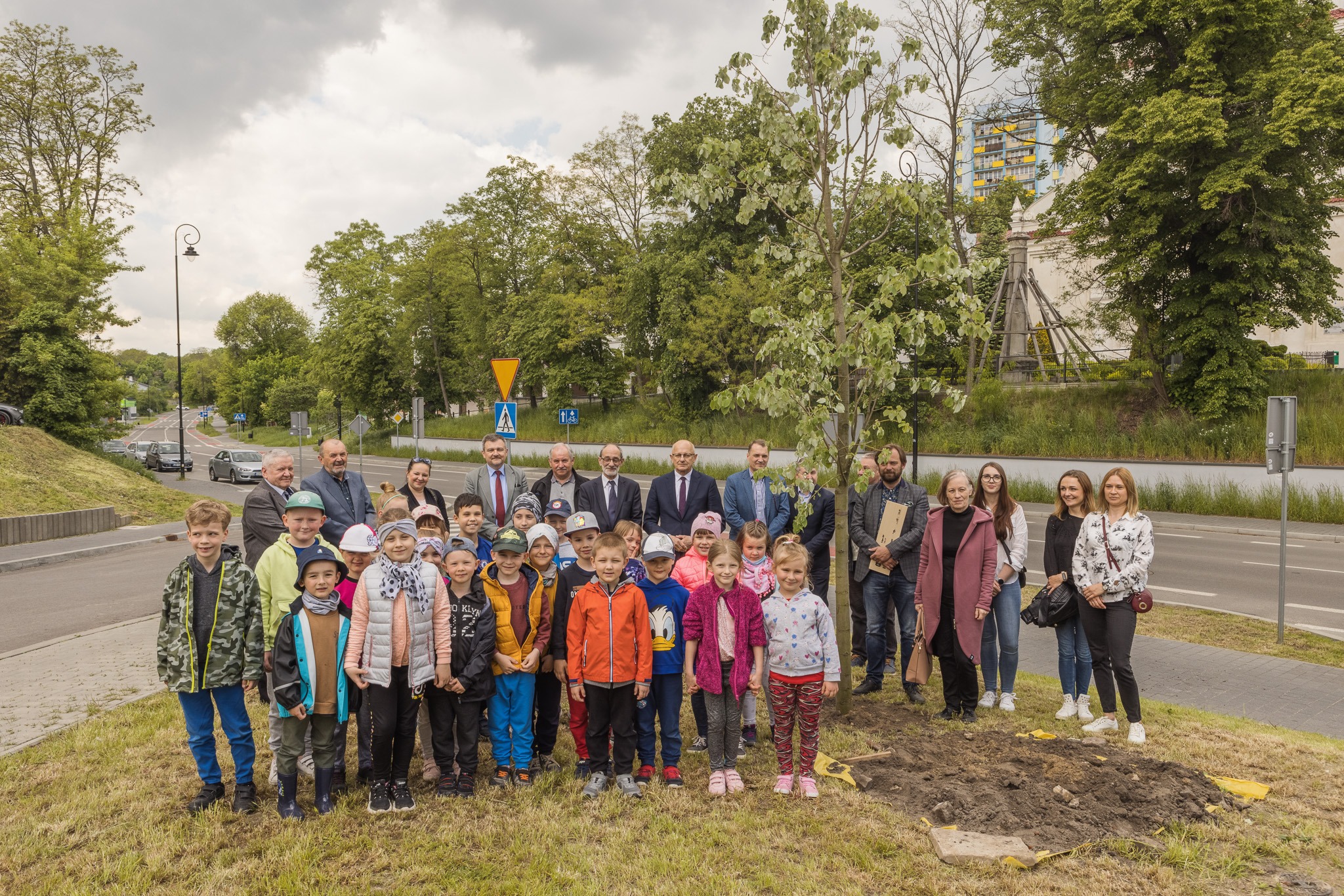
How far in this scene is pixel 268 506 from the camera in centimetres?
572

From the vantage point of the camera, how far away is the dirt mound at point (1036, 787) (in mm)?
4168

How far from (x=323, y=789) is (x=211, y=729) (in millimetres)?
745

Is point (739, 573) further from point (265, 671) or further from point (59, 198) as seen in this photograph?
point (59, 198)

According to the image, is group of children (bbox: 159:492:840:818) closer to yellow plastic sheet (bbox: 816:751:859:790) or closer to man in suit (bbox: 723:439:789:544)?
yellow plastic sheet (bbox: 816:751:859:790)

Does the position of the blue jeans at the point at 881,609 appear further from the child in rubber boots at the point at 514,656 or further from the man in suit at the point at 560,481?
the child in rubber boots at the point at 514,656

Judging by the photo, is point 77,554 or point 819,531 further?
point 77,554

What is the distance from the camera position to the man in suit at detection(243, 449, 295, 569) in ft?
18.7

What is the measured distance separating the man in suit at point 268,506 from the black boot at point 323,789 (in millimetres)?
1794

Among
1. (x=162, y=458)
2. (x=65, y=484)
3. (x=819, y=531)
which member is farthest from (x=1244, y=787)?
(x=162, y=458)

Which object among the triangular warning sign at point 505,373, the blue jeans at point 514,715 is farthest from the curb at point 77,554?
the blue jeans at point 514,715

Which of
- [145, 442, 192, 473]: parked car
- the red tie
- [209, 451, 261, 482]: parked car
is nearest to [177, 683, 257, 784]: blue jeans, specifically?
the red tie

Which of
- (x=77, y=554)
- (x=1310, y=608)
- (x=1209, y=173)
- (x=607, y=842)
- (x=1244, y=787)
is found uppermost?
(x=1209, y=173)

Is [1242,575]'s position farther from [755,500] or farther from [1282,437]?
[755,500]

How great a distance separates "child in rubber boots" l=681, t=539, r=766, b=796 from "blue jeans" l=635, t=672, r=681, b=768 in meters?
0.16
